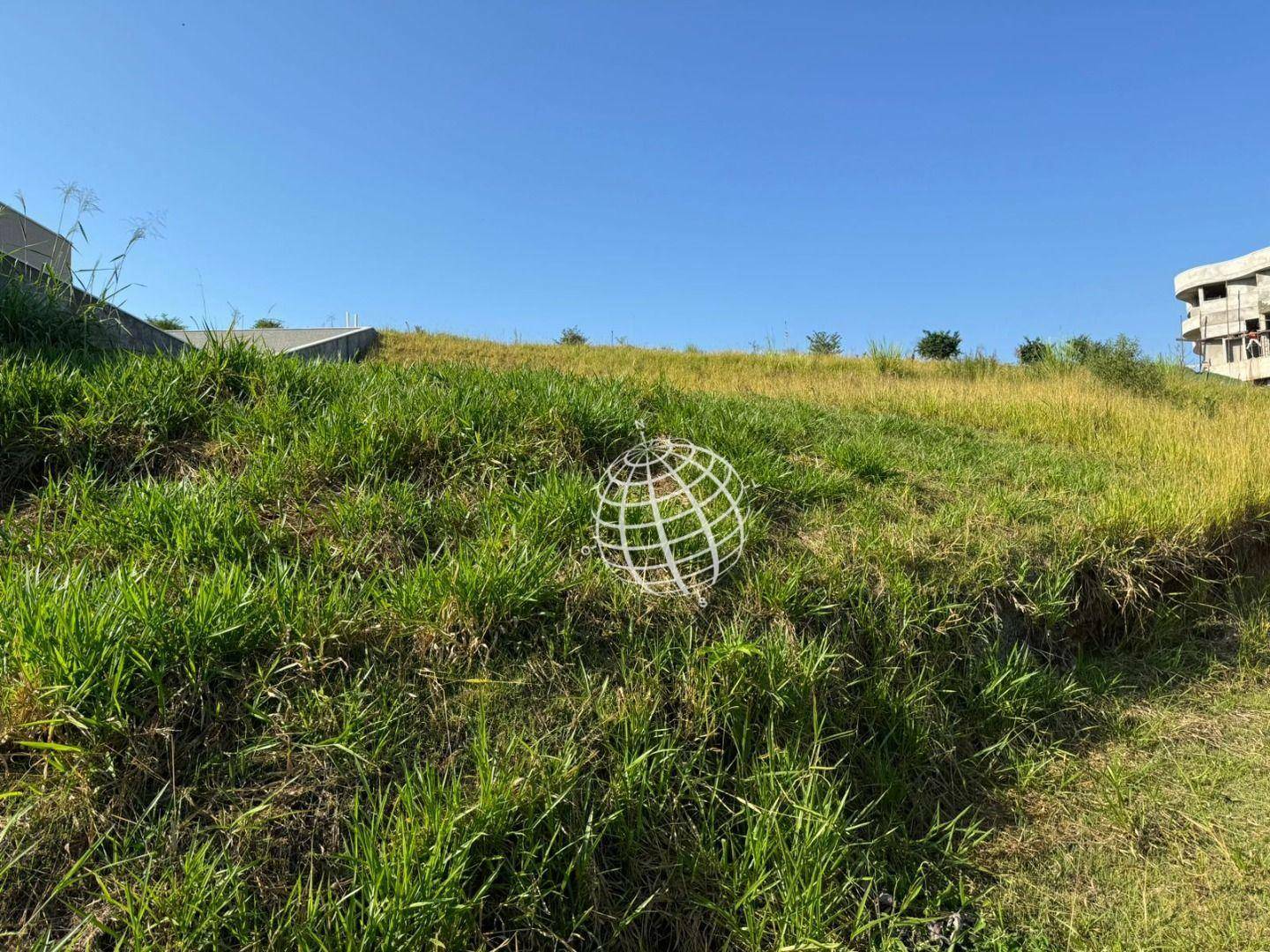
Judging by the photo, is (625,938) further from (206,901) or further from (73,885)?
(73,885)

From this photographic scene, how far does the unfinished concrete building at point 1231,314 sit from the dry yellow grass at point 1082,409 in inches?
1011

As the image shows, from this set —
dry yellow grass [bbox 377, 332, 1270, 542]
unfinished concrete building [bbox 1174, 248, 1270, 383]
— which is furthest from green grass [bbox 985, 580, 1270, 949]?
unfinished concrete building [bbox 1174, 248, 1270, 383]

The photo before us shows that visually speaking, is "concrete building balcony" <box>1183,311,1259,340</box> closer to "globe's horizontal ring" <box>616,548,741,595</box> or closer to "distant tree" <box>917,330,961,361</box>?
"distant tree" <box>917,330,961,361</box>

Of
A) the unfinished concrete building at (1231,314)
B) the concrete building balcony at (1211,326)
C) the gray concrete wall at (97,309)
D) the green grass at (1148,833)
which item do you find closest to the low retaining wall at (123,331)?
the gray concrete wall at (97,309)

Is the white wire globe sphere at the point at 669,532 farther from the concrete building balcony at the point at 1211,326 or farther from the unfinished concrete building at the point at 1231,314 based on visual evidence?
the concrete building balcony at the point at 1211,326

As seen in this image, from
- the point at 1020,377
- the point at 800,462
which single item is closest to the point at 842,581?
the point at 800,462

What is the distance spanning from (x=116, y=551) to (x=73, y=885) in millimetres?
1362

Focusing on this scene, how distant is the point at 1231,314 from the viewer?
36.5 m

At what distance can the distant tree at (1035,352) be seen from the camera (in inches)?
522

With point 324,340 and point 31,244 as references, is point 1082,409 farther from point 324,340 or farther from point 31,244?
Answer: point 324,340

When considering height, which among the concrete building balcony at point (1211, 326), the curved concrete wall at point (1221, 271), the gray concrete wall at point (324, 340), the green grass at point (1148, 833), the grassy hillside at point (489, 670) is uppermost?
the curved concrete wall at point (1221, 271)

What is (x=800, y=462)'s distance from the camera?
4.46 metres

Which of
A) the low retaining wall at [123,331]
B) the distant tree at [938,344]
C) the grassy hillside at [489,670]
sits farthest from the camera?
the distant tree at [938,344]

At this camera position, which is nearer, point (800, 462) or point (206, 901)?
point (206, 901)
